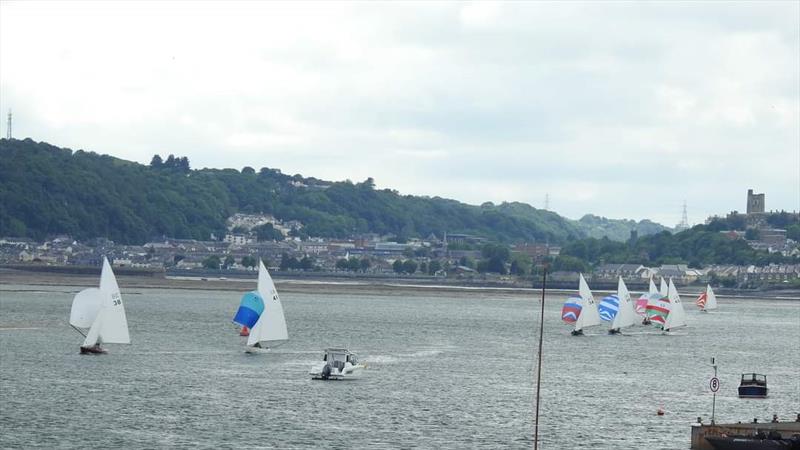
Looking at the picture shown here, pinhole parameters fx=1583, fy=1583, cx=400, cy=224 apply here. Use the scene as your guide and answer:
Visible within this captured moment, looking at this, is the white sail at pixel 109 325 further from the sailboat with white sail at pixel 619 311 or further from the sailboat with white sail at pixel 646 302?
the sailboat with white sail at pixel 646 302

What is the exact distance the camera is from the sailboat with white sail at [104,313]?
99125 mm

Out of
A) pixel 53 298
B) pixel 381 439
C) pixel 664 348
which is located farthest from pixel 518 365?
pixel 53 298

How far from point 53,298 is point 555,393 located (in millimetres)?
120371

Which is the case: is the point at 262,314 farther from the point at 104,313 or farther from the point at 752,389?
the point at 752,389

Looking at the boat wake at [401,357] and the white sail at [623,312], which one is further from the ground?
the white sail at [623,312]

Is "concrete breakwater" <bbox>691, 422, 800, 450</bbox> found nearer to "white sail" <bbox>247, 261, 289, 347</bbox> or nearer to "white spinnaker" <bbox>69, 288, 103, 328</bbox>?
"white sail" <bbox>247, 261, 289, 347</bbox>

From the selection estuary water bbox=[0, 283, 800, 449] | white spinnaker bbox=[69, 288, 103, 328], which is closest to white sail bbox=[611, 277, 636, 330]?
estuary water bbox=[0, 283, 800, 449]

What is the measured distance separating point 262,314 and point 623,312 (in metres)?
52.5

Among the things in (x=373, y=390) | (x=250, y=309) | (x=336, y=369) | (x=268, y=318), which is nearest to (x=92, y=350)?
(x=250, y=309)

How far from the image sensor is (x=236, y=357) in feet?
332

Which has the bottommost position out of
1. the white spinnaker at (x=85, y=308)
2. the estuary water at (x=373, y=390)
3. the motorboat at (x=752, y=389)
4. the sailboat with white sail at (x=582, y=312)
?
the estuary water at (x=373, y=390)

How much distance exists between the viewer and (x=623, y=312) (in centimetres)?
14638

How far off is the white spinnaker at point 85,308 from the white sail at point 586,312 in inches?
1981

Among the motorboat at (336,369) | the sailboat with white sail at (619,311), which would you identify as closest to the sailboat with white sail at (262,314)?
the motorboat at (336,369)
